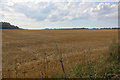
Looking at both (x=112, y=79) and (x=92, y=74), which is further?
(x=92, y=74)

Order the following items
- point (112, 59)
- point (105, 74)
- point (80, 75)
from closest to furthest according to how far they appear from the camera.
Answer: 1. point (105, 74)
2. point (80, 75)
3. point (112, 59)

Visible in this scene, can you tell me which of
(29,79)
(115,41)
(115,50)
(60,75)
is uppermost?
(115,41)

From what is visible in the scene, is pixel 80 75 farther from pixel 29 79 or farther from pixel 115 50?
pixel 115 50

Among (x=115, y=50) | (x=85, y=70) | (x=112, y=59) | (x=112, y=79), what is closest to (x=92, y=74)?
(x=85, y=70)

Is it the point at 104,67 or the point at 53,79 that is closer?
the point at 53,79

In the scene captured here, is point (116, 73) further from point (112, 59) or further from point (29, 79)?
point (29, 79)

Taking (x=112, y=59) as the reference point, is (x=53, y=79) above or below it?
below

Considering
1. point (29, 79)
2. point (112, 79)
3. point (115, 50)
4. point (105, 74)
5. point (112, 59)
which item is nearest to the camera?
point (112, 79)

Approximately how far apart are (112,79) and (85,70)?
0.80 m

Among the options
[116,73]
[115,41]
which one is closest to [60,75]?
[116,73]

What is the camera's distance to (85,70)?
3697 mm

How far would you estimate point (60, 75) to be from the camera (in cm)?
341

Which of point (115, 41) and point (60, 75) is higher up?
point (115, 41)

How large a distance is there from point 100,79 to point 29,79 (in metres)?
2.01
